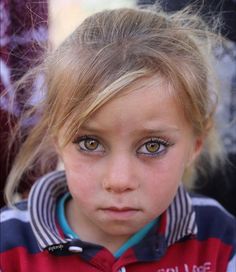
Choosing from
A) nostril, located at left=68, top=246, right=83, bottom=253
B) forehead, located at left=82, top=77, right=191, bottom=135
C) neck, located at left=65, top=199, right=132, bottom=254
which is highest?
forehead, located at left=82, top=77, right=191, bottom=135

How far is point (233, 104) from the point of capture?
129 cm

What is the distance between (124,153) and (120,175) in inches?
1.3

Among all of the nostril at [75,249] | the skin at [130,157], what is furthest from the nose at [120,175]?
the nostril at [75,249]

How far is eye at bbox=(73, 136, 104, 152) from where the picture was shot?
932 millimetres

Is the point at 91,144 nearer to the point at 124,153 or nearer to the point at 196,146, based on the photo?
the point at 124,153

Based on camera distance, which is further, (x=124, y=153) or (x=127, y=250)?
(x=127, y=250)

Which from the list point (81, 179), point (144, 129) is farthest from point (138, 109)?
point (81, 179)

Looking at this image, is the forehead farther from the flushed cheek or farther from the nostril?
the nostril

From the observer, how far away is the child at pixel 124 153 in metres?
0.91

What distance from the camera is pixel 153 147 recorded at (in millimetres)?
939

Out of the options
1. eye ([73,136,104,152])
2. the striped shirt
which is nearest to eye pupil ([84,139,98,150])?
eye ([73,136,104,152])

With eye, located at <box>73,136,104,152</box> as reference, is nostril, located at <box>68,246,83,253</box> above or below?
below

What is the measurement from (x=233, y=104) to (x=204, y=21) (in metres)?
0.29

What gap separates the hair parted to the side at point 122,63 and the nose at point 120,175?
0.08 meters
